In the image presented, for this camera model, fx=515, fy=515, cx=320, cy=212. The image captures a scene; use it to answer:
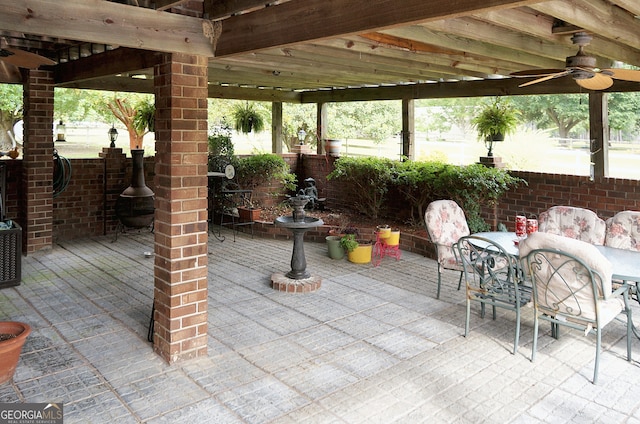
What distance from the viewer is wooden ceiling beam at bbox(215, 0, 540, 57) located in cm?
225

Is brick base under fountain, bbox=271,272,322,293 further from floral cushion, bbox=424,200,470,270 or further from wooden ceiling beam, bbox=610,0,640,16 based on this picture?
wooden ceiling beam, bbox=610,0,640,16

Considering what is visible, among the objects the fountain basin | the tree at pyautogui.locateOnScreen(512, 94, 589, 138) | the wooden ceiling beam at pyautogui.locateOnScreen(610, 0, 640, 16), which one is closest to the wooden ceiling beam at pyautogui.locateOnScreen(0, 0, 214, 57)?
the fountain basin

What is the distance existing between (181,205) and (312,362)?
1397mm

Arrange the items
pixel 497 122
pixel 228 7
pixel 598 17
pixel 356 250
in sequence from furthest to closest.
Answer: pixel 497 122
pixel 356 250
pixel 598 17
pixel 228 7

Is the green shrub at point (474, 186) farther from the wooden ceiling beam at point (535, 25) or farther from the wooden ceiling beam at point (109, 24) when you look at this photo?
the wooden ceiling beam at point (109, 24)

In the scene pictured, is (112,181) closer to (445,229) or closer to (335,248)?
(335,248)

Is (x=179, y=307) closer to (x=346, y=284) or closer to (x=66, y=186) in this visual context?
(x=346, y=284)

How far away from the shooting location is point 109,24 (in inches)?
120

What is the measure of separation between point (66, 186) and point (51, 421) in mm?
5473

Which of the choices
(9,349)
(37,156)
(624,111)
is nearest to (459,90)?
A: (37,156)

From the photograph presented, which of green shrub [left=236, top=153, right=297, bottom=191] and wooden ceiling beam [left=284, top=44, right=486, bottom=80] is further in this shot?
green shrub [left=236, top=153, right=297, bottom=191]

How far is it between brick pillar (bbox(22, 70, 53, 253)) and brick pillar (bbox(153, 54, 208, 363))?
397cm

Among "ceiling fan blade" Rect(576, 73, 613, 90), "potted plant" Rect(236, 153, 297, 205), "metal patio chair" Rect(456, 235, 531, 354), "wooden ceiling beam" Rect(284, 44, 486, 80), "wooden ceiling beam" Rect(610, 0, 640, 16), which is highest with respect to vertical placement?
"wooden ceiling beam" Rect(284, 44, 486, 80)

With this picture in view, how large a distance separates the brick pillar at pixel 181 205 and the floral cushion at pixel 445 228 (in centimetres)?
229
